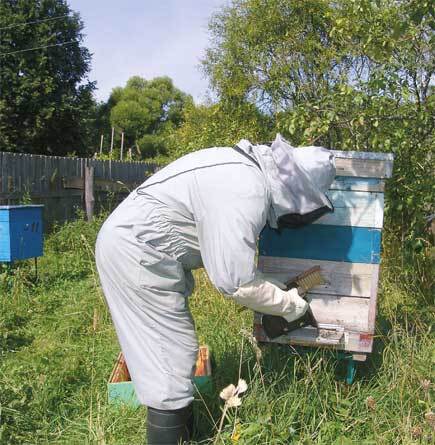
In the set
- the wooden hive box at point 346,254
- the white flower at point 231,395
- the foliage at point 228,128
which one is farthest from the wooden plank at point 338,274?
the foliage at point 228,128

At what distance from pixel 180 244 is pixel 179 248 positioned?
2 centimetres

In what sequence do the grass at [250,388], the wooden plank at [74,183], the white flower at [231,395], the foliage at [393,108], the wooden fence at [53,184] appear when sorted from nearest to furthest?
1. the white flower at [231,395]
2. the grass at [250,388]
3. the foliage at [393,108]
4. the wooden fence at [53,184]
5. the wooden plank at [74,183]

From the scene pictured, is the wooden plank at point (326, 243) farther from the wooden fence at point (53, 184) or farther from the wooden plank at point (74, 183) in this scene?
the wooden plank at point (74, 183)

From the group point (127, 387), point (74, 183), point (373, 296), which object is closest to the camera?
point (373, 296)

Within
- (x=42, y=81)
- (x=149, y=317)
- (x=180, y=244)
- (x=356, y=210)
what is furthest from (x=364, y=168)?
(x=42, y=81)

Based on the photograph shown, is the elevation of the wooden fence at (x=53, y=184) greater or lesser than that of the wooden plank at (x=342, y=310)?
greater

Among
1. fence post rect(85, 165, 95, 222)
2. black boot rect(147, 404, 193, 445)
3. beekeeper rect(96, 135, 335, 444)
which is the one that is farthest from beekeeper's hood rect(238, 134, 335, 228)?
fence post rect(85, 165, 95, 222)

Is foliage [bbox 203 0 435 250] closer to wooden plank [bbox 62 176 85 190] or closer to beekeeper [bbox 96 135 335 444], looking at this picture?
beekeeper [bbox 96 135 335 444]

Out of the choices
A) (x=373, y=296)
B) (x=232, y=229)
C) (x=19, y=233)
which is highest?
(x=232, y=229)

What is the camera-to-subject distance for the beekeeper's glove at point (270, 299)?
7.18 ft

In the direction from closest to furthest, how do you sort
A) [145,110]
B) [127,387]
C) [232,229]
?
1. [232,229]
2. [127,387]
3. [145,110]

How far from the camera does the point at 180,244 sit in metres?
2.35

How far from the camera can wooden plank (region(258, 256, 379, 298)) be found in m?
2.61

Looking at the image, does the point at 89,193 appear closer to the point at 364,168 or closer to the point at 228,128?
the point at 228,128
